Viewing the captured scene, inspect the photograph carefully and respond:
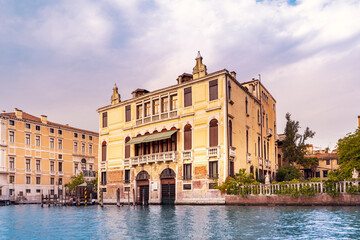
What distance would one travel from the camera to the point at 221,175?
91.4ft

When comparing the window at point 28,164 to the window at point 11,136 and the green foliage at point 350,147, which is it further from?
the green foliage at point 350,147

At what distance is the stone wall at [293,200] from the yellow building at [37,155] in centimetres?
2716

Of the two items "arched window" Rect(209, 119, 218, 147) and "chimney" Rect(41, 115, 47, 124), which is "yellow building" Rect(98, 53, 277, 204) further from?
"chimney" Rect(41, 115, 47, 124)

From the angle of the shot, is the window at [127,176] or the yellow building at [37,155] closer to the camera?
the window at [127,176]

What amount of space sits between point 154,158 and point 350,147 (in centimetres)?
1530

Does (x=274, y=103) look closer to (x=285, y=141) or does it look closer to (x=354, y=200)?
(x=285, y=141)

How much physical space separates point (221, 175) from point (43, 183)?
3261 centimetres

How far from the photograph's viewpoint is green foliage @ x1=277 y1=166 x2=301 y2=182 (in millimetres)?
38469

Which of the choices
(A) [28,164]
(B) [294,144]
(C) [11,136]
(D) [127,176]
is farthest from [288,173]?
(C) [11,136]

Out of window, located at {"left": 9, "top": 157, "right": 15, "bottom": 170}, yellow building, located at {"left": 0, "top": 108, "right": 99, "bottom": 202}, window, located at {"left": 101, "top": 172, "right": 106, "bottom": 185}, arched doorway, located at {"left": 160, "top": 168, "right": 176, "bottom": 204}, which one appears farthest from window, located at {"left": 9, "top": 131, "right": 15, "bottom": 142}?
arched doorway, located at {"left": 160, "top": 168, "right": 176, "bottom": 204}

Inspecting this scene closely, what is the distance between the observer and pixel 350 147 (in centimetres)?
2622

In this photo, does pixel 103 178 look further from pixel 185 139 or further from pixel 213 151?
pixel 213 151

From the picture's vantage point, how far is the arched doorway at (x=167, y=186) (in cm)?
3134

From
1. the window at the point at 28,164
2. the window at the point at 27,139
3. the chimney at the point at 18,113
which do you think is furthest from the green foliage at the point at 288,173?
the chimney at the point at 18,113
